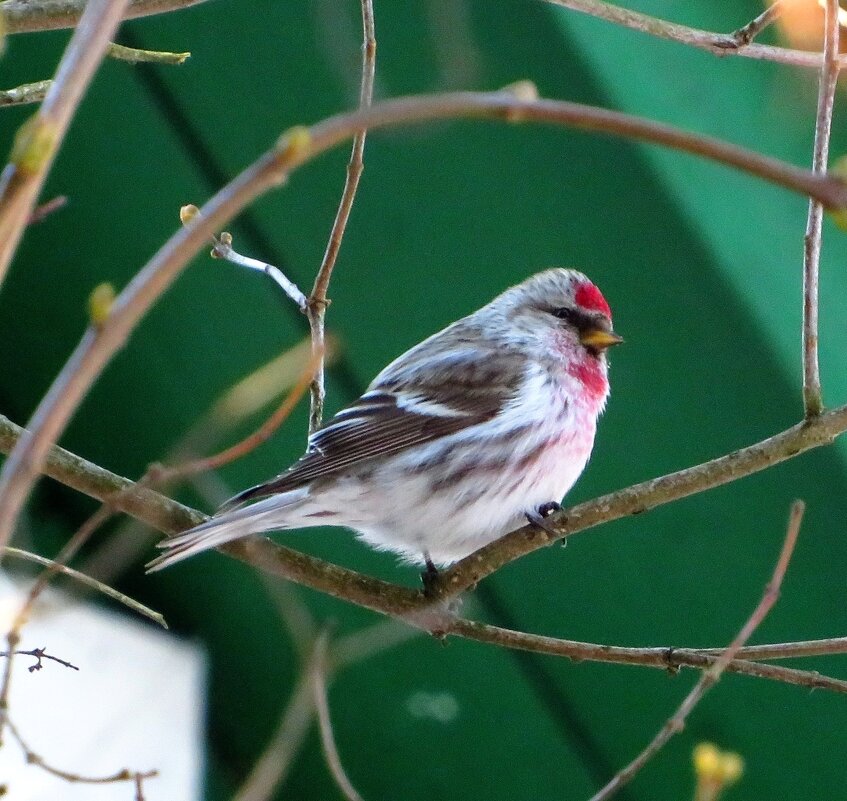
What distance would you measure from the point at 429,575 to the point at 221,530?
1.86 ft

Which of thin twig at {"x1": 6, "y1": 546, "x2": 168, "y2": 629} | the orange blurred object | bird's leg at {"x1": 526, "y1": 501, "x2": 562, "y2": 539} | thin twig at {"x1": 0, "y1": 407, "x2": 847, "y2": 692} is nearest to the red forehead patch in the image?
bird's leg at {"x1": 526, "y1": 501, "x2": 562, "y2": 539}

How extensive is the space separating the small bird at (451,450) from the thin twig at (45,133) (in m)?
1.64

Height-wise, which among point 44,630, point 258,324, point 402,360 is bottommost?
point 44,630

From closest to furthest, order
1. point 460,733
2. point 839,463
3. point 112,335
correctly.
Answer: point 112,335
point 839,463
point 460,733

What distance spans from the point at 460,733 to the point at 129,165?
72.8 inches

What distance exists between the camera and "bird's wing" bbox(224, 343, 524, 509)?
2625 mm

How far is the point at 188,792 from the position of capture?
359 cm

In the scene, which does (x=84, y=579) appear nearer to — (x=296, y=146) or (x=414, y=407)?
(x=296, y=146)

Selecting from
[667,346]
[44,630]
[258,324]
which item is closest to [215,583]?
[44,630]

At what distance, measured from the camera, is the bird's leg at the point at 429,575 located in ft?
7.87

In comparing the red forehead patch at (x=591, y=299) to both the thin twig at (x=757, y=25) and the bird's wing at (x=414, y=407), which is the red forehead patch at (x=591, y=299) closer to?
the bird's wing at (x=414, y=407)

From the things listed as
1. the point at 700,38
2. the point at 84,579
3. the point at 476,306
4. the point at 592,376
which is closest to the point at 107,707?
the point at 476,306

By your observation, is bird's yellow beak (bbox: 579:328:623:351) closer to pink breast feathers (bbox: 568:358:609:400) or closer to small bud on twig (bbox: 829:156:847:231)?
pink breast feathers (bbox: 568:358:609:400)

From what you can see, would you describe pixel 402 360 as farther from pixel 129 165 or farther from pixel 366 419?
pixel 129 165
